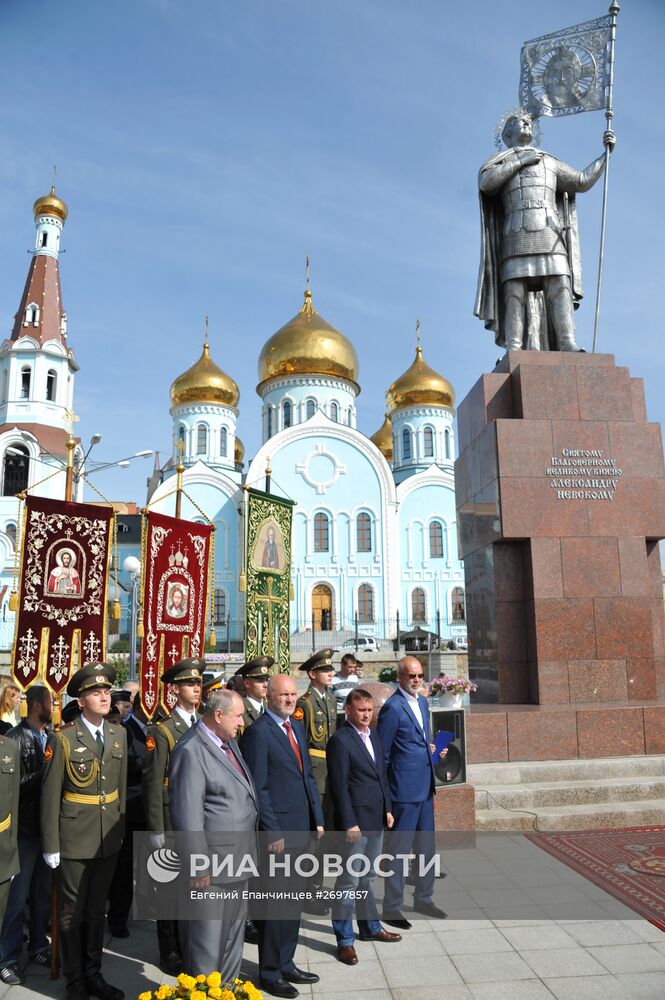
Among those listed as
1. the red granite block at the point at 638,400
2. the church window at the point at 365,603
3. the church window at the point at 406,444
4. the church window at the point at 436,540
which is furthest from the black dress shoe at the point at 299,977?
the church window at the point at 406,444

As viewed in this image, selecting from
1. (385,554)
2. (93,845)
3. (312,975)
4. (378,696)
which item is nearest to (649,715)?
(378,696)

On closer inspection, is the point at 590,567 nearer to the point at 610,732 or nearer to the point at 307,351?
the point at 610,732

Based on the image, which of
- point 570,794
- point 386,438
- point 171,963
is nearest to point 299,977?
point 171,963

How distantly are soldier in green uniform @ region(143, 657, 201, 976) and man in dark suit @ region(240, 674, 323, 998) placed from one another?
46 centimetres

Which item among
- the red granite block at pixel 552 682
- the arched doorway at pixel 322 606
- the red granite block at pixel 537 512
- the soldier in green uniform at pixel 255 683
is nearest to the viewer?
the soldier in green uniform at pixel 255 683

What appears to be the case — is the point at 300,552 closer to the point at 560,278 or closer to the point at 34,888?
the point at 560,278

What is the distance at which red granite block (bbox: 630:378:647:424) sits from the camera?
29.7ft

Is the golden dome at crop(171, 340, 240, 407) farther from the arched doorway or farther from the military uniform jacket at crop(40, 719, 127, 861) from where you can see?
the military uniform jacket at crop(40, 719, 127, 861)

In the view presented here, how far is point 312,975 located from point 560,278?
8369 mm

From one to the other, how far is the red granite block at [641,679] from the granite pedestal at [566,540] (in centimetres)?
1

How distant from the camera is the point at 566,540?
328 inches

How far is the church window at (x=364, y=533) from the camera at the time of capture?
37.7 meters

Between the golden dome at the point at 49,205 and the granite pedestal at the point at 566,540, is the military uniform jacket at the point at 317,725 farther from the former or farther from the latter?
the golden dome at the point at 49,205

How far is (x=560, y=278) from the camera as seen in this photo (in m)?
9.68
